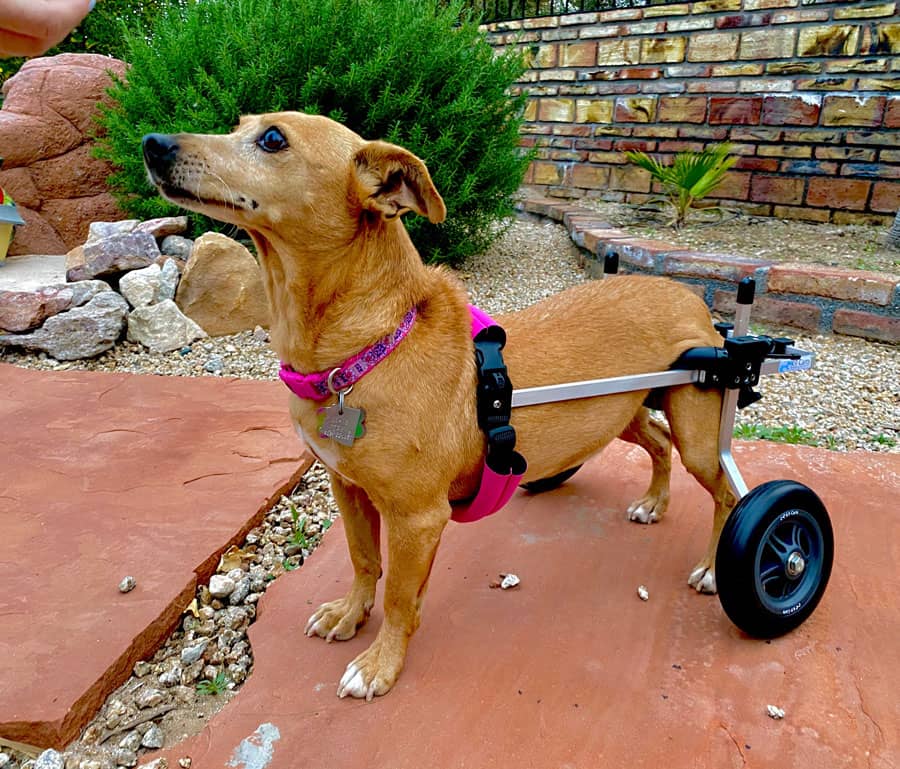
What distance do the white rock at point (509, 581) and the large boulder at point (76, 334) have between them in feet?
12.3

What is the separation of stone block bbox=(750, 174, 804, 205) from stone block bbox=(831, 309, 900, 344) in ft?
7.79

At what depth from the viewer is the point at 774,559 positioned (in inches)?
93.6

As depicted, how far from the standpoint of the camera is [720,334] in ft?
9.27

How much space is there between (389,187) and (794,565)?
181 centimetres

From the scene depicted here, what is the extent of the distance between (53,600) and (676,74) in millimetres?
7842

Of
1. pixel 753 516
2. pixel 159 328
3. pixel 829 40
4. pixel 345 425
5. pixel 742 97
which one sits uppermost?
pixel 829 40

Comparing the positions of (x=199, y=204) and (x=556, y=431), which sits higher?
(x=199, y=204)

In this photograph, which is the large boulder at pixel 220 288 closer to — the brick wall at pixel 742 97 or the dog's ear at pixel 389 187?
the dog's ear at pixel 389 187

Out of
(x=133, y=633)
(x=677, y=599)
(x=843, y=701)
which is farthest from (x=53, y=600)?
(x=843, y=701)

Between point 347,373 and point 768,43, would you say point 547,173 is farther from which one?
point 347,373

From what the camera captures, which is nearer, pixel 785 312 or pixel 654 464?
pixel 654 464

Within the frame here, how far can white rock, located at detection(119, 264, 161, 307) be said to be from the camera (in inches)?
211

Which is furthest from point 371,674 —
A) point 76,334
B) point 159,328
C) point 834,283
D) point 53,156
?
point 53,156

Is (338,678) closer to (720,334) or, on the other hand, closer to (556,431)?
(556,431)
